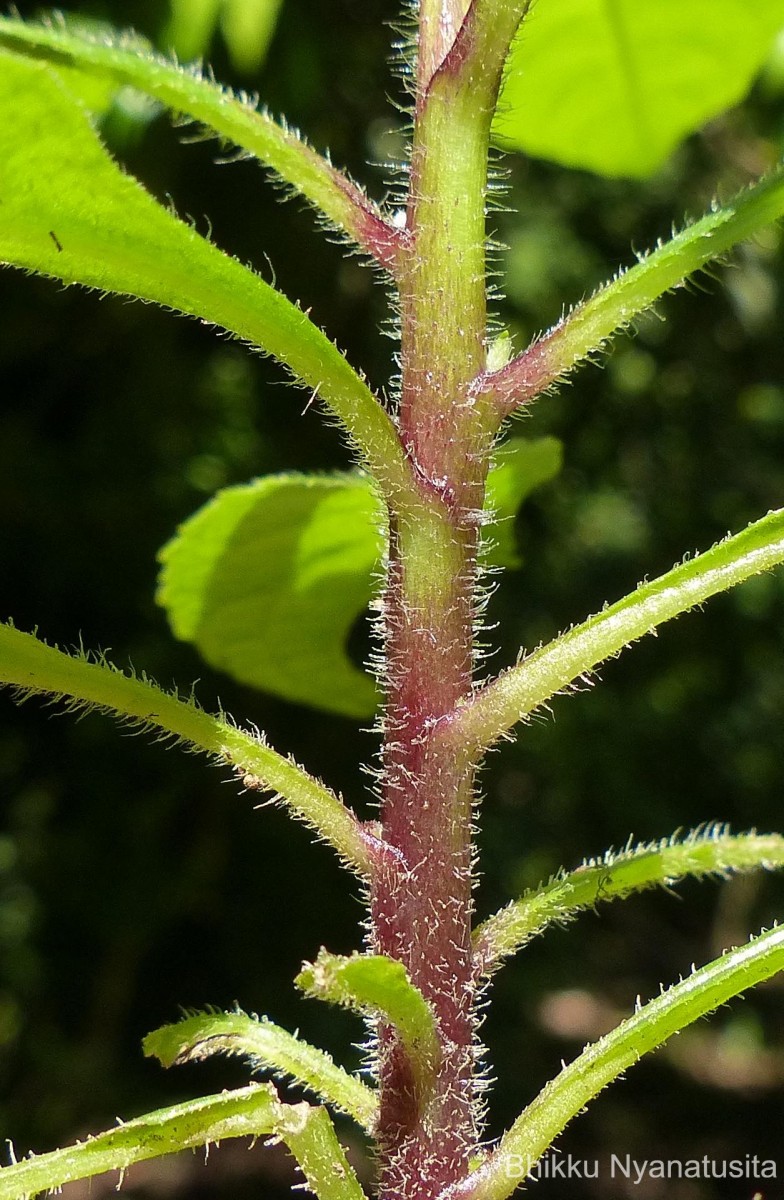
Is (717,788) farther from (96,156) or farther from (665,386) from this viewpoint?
(96,156)

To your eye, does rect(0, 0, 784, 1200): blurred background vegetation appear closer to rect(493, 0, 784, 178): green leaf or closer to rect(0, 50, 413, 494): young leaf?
rect(493, 0, 784, 178): green leaf

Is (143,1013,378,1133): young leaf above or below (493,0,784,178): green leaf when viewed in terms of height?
below

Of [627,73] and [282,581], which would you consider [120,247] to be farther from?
[627,73]

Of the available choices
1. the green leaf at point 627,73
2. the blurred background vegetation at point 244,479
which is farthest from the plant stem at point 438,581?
the blurred background vegetation at point 244,479

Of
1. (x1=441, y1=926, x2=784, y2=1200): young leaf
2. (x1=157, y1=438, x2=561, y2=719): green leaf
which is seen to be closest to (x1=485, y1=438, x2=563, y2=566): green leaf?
(x1=157, y1=438, x2=561, y2=719): green leaf

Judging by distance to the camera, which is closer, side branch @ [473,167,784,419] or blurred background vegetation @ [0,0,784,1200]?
side branch @ [473,167,784,419]
